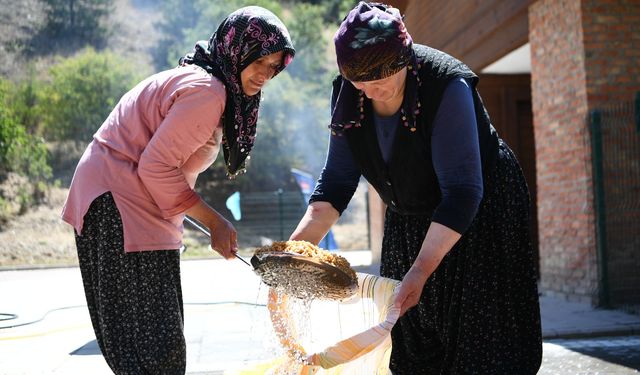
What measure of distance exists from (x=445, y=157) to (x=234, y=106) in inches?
31.9

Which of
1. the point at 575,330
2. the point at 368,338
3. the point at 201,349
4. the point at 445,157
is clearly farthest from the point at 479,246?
the point at 575,330

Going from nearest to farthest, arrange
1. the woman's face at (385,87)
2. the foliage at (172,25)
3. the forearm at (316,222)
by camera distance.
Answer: the woman's face at (385,87) → the forearm at (316,222) → the foliage at (172,25)

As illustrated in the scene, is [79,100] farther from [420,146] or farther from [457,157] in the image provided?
[457,157]

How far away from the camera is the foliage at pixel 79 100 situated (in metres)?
A: 29.9

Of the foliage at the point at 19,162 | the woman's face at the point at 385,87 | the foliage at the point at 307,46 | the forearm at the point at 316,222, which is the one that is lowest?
the forearm at the point at 316,222

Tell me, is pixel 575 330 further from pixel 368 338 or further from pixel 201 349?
pixel 368 338

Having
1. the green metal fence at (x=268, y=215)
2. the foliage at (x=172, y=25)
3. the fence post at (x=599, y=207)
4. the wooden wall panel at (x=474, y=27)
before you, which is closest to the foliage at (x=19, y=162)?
the green metal fence at (x=268, y=215)

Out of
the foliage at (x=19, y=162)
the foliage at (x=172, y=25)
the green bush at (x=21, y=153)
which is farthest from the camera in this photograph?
the foliage at (x=172, y=25)

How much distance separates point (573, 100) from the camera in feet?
26.5

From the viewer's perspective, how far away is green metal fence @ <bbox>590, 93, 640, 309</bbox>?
771cm

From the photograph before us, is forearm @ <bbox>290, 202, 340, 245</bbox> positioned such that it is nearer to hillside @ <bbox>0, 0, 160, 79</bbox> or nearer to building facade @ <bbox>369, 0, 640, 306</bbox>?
building facade @ <bbox>369, 0, 640, 306</bbox>

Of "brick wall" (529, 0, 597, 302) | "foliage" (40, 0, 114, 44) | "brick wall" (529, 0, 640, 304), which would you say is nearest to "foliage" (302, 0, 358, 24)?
"foliage" (40, 0, 114, 44)

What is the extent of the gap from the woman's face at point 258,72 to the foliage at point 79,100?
91.4 feet

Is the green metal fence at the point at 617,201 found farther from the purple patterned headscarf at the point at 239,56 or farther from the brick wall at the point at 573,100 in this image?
the purple patterned headscarf at the point at 239,56
